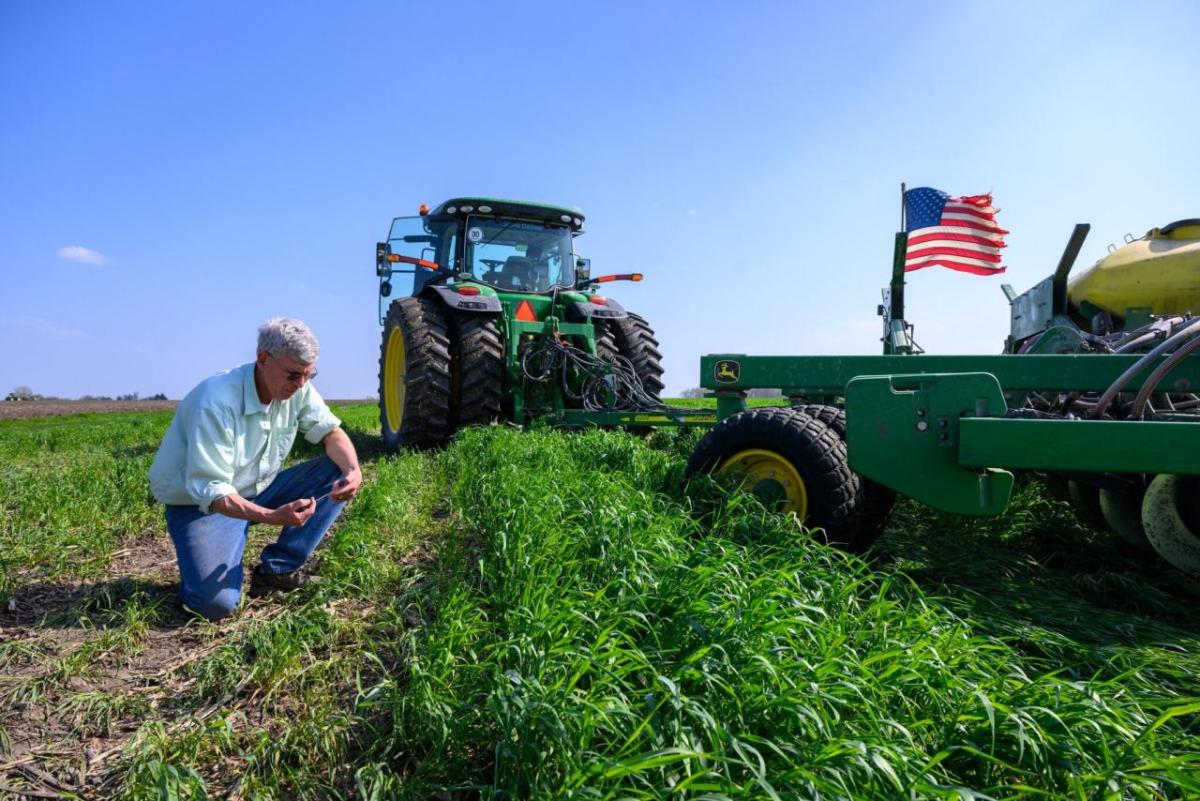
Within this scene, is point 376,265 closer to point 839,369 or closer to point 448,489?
point 448,489

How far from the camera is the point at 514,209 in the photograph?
766 cm

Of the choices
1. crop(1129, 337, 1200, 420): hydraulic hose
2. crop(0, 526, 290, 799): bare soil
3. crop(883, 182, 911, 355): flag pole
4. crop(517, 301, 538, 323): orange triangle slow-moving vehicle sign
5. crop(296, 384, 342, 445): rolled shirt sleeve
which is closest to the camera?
crop(0, 526, 290, 799): bare soil

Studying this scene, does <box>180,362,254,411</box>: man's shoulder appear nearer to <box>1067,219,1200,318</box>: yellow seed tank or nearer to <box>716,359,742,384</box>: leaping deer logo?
<box>716,359,742,384</box>: leaping deer logo

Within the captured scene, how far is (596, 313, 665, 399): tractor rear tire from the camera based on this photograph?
772 centimetres

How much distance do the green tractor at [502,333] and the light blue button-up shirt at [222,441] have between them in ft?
10.9

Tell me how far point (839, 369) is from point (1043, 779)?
2573 millimetres

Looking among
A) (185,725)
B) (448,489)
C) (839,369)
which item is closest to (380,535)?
(448,489)

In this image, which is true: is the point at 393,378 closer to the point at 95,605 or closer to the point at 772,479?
the point at 95,605

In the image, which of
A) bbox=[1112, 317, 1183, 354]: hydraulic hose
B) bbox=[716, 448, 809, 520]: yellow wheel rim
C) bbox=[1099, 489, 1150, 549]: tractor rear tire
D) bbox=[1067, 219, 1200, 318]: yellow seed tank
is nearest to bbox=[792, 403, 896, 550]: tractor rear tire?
bbox=[716, 448, 809, 520]: yellow wheel rim

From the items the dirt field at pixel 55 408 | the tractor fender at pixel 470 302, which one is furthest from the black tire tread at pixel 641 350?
the dirt field at pixel 55 408

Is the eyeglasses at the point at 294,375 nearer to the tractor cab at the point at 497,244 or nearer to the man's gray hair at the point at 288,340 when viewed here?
the man's gray hair at the point at 288,340

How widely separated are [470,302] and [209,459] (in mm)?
4019

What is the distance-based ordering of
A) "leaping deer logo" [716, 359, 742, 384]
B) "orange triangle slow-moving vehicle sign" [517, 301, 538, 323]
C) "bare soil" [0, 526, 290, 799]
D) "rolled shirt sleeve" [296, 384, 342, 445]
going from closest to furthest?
"bare soil" [0, 526, 290, 799], "rolled shirt sleeve" [296, 384, 342, 445], "leaping deer logo" [716, 359, 742, 384], "orange triangle slow-moving vehicle sign" [517, 301, 538, 323]

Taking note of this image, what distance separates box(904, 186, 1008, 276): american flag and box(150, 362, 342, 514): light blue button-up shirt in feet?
21.8
